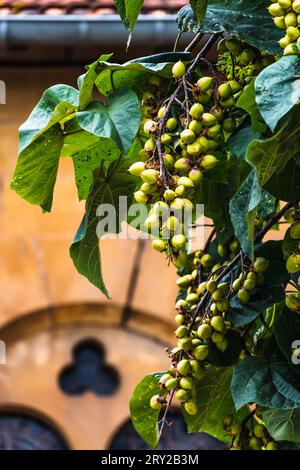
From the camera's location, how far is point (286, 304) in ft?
4.36

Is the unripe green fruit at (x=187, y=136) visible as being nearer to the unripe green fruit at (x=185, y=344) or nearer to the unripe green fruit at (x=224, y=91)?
the unripe green fruit at (x=224, y=91)

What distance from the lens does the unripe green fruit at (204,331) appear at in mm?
1318

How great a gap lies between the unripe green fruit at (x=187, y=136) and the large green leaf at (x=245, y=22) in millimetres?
133

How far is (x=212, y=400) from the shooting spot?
146cm

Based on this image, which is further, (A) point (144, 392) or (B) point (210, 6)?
(A) point (144, 392)

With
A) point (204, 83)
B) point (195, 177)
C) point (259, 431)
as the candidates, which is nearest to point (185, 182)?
point (195, 177)

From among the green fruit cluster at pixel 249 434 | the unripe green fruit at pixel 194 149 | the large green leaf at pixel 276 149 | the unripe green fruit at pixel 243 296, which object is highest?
the unripe green fruit at pixel 194 149

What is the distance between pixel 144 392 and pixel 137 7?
45 cm

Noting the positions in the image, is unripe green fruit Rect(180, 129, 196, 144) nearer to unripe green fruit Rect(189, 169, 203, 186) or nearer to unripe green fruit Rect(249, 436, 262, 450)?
unripe green fruit Rect(189, 169, 203, 186)

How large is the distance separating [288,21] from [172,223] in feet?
0.73

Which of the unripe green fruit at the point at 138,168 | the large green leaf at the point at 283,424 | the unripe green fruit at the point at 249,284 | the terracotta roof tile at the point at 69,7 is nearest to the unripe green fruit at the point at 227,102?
the unripe green fruit at the point at 138,168

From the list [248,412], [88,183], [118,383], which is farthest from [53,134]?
[118,383]

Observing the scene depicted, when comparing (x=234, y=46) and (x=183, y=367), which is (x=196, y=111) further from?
(x=183, y=367)
